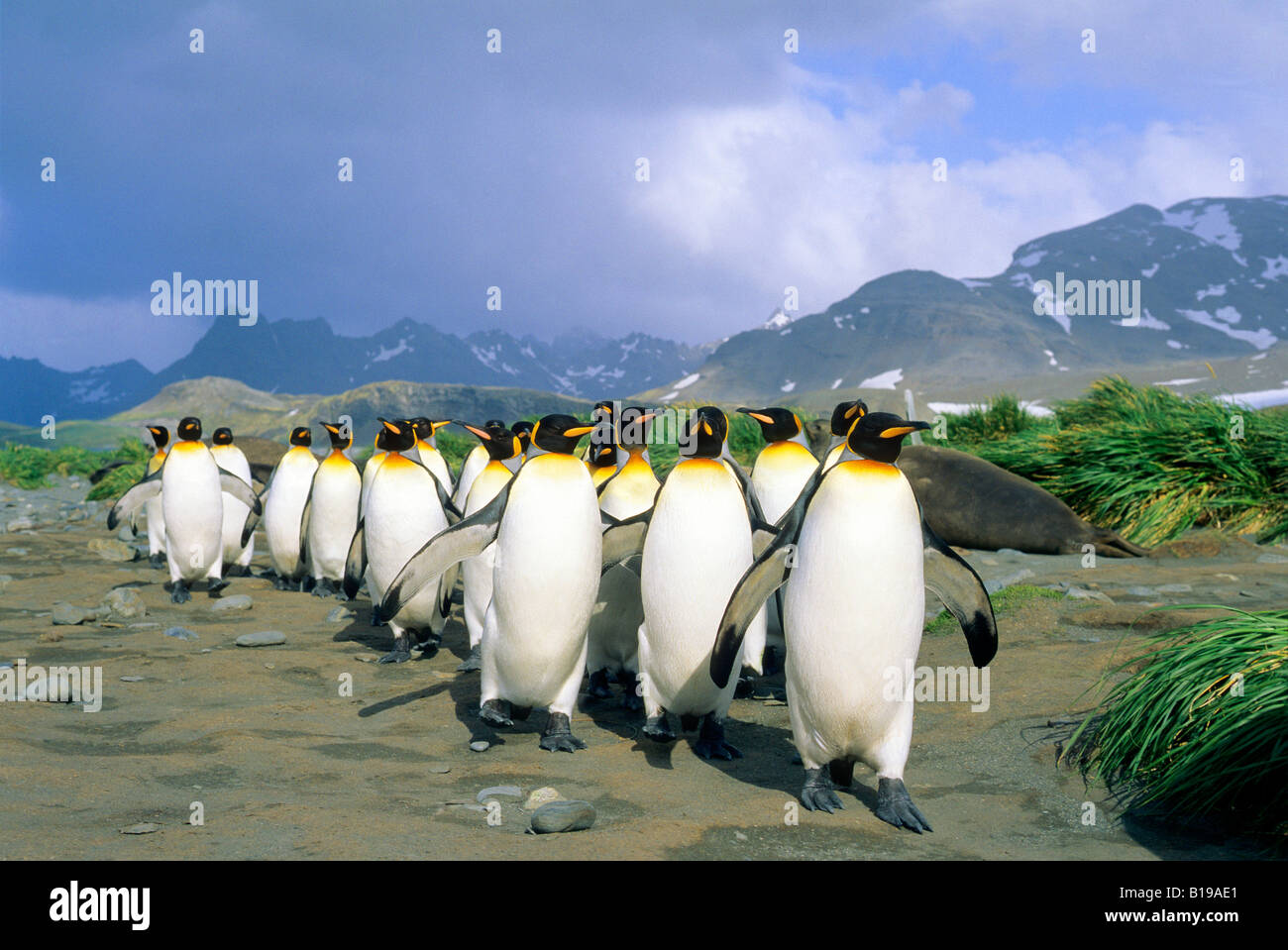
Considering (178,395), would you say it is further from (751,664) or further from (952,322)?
(952,322)

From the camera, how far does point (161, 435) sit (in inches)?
409

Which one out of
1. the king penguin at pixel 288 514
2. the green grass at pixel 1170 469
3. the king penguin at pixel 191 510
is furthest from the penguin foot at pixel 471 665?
the green grass at pixel 1170 469

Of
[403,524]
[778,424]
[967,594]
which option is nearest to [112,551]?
[403,524]

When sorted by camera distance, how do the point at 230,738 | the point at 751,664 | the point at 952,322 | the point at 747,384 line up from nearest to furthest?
1. the point at 230,738
2. the point at 751,664
3. the point at 952,322
4. the point at 747,384

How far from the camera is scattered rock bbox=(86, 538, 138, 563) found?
428 inches

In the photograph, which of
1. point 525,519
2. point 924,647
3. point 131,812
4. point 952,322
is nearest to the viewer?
point 131,812

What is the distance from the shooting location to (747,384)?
139 metres

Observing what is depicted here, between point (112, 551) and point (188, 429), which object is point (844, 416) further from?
point (112, 551)

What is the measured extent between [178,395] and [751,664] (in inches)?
2628

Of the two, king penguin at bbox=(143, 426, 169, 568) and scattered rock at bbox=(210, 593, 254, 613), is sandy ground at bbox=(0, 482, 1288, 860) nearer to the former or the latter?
scattered rock at bbox=(210, 593, 254, 613)

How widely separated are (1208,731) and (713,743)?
1926 millimetres

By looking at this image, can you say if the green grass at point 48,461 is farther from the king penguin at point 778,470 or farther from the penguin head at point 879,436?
the penguin head at point 879,436

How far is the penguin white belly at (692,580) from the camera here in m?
4.48
